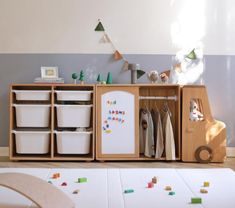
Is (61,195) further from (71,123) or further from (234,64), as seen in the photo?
(234,64)

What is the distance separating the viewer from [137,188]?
2234mm

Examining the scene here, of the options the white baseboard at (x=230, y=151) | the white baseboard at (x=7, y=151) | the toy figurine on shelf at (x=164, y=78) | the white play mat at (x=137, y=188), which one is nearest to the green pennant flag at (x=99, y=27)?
the toy figurine on shelf at (x=164, y=78)

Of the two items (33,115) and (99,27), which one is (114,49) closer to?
(99,27)

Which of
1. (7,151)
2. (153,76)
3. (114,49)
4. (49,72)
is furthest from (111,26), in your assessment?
(7,151)

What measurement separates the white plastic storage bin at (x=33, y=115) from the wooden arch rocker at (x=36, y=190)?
175 cm

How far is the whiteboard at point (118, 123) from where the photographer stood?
11.7 ft

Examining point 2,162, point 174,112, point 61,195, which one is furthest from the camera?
point 174,112

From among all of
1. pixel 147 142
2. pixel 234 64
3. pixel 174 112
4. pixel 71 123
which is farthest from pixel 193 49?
pixel 71 123

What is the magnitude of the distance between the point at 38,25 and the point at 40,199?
264 centimetres

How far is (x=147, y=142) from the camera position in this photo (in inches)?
142

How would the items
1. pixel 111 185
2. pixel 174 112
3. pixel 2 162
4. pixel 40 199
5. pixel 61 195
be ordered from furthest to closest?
pixel 174 112
pixel 2 162
pixel 111 185
pixel 61 195
pixel 40 199

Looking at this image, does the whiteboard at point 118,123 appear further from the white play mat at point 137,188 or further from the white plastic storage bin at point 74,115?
the white play mat at point 137,188

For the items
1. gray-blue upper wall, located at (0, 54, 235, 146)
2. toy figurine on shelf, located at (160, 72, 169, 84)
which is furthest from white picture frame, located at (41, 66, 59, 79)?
toy figurine on shelf, located at (160, 72, 169, 84)

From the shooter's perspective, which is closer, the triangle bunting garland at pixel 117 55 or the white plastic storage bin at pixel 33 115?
the white plastic storage bin at pixel 33 115
